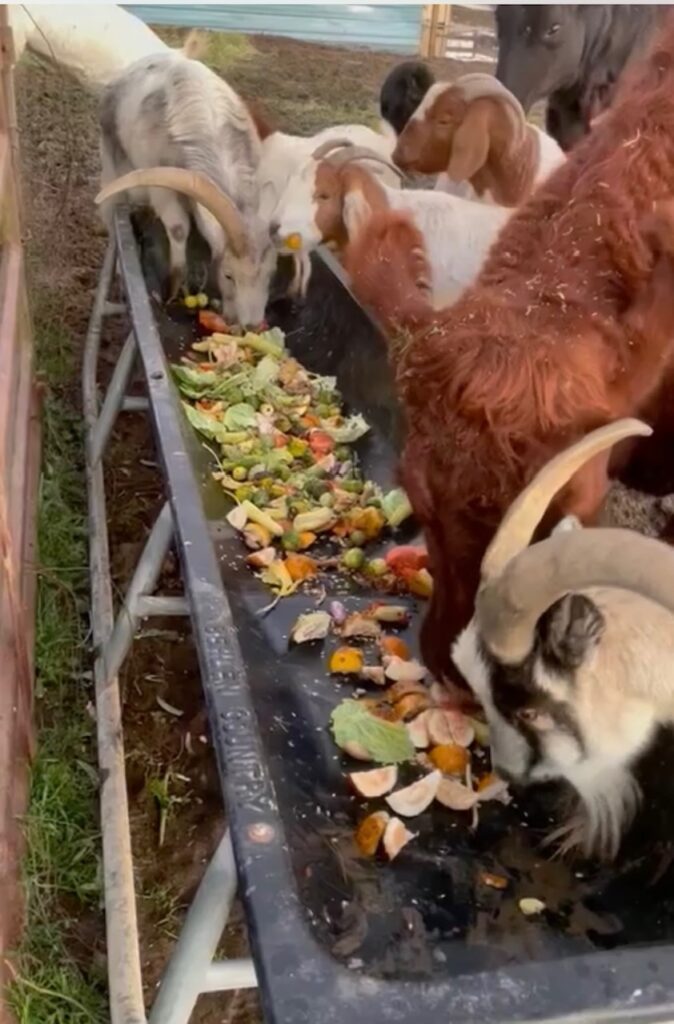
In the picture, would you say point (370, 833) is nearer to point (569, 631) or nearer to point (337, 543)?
point (569, 631)

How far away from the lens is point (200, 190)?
15.0 ft

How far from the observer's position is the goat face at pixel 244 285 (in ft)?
15.4

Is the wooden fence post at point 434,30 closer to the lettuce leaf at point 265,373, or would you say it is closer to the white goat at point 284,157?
the white goat at point 284,157

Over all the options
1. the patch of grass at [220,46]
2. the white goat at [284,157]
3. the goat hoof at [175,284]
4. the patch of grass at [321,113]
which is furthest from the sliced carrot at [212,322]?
the patch of grass at [321,113]

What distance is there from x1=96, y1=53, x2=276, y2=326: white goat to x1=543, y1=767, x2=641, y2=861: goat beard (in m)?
2.79

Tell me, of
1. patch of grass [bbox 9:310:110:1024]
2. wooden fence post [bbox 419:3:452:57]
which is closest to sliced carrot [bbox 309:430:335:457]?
patch of grass [bbox 9:310:110:1024]

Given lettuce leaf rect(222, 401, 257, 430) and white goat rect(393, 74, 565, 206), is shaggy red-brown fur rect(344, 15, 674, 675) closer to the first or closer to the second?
lettuce leaf rect(222, 401, 257, 430)

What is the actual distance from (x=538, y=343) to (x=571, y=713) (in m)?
0.72

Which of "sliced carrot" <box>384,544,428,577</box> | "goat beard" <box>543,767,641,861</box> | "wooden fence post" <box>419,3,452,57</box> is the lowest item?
"sliced carrot" <box>384,544,428,577</box>

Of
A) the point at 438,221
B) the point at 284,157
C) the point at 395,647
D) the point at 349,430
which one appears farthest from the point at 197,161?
the point at 395,647

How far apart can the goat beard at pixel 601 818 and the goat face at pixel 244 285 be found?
9.14 ft

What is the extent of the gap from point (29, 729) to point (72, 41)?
455cm

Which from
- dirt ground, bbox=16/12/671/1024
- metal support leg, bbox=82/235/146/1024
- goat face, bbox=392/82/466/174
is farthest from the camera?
goat face, bbox=392/82/466/174

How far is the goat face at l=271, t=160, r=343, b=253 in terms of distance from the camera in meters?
4.62
